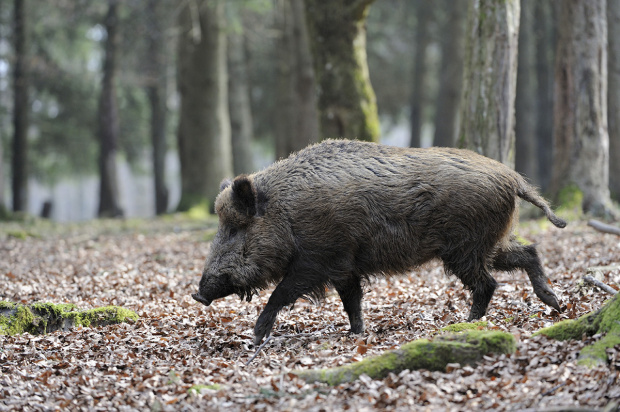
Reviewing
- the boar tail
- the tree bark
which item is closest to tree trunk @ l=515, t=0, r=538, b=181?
the tree bark

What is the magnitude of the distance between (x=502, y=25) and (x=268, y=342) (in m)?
5.56

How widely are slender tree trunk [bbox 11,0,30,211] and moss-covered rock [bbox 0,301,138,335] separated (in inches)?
749

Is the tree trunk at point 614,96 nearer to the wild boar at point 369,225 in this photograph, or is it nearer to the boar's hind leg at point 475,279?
the wild boar at point 369,225

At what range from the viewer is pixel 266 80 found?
29828 mm

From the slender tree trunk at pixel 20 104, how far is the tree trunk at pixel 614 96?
1990 centimetres

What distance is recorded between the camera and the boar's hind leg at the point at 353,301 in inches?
264

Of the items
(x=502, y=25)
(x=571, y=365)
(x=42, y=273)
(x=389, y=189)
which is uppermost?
(x=502, y=25)

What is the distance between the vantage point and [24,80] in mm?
24328

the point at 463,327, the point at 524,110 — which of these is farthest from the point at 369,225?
the point at 524,110

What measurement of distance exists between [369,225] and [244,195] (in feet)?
4.18

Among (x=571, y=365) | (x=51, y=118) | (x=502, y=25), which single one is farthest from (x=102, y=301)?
(x=51, y=118)

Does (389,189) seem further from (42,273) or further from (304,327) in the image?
(42,273)

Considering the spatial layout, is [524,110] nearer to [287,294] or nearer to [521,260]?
[521,260]

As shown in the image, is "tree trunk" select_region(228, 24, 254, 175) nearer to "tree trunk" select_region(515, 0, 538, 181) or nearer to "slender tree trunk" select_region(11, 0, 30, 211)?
"slender tree trunk" select_region(11, 0, 30, 211)
